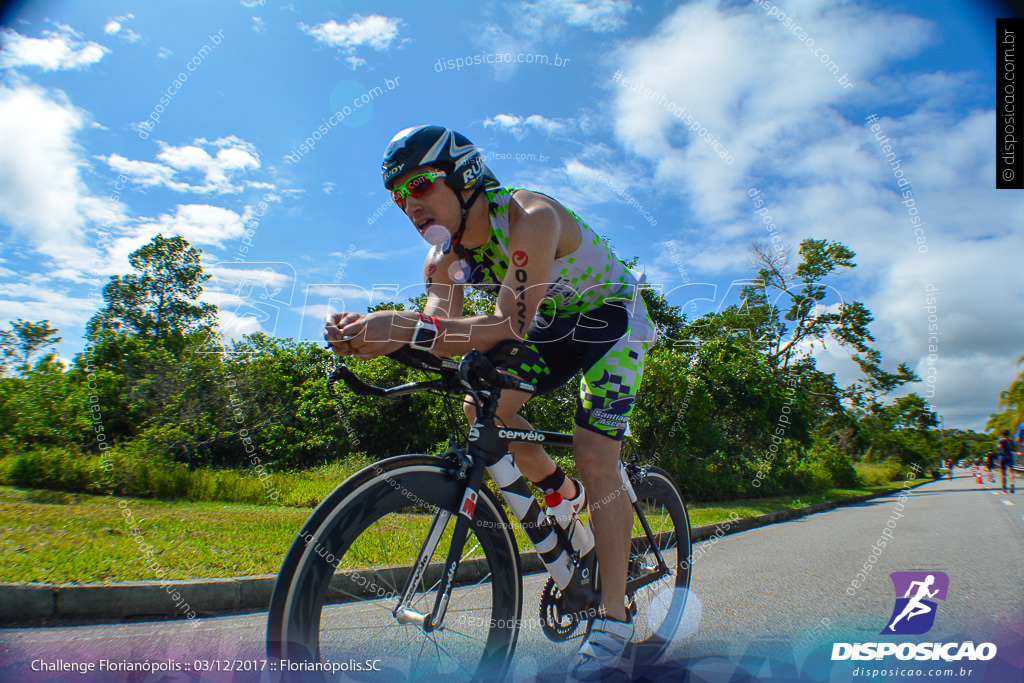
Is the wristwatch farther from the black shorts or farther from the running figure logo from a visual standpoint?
A: the running figure logo

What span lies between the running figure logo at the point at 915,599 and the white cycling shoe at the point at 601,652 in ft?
5.32

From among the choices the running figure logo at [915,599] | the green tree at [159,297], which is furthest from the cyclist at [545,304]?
the green tree at [159,297]

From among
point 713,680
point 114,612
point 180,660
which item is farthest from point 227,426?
point 713,680

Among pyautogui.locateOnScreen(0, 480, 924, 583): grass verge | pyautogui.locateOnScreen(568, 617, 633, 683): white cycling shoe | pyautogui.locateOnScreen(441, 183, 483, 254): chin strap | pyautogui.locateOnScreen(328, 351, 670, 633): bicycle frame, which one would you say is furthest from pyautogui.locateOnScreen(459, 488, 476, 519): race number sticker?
pyautogui.locateOnScreen(441, 183, 483, 254): chin strap

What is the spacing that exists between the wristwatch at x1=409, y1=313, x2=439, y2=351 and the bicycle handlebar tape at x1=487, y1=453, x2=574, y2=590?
0.62 metres

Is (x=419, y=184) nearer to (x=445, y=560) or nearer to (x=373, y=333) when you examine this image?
(x=373, y=333)

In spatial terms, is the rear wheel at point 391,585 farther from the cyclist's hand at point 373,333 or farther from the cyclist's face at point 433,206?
the cyclist's face at point 433,206

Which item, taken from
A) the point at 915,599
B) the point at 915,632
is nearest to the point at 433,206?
the point at 915,632

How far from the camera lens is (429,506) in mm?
1799

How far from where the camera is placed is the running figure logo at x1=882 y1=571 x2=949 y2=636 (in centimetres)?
275

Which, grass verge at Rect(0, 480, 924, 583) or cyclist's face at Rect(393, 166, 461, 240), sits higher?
cyclist's face at Rect(393, 166, 461, 240)

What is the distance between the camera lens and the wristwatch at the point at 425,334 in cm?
164

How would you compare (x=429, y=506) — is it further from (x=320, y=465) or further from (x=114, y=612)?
(x=320, y=465)

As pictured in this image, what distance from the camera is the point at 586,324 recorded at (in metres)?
2.52
